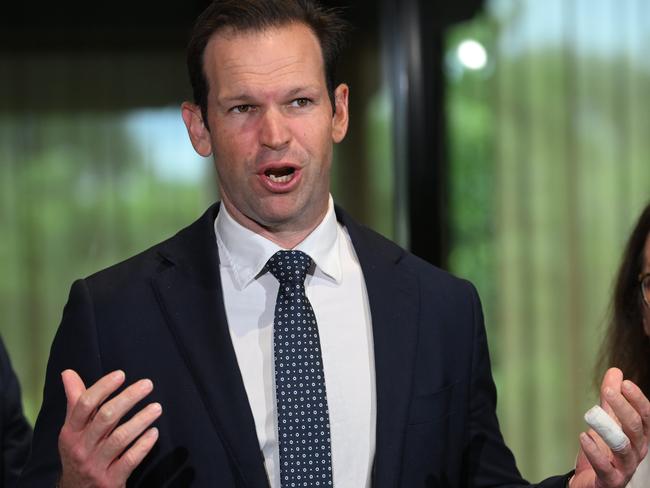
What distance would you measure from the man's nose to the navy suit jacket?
229 mm

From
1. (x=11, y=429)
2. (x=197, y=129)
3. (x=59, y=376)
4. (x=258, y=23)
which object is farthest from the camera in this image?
(x=11, y=429)

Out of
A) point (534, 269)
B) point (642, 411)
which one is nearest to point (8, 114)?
point (534, 269)

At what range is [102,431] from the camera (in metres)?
1.66

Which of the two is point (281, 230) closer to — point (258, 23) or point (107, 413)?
point (258, 23)

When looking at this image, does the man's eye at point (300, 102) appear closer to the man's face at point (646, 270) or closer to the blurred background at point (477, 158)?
the man's face at point (646, 270)

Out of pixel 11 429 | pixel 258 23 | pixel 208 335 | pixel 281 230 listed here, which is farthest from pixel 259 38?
pixel 11 429

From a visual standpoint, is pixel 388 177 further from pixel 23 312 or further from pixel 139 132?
pixel 23 312

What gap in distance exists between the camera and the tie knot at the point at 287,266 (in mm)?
1979

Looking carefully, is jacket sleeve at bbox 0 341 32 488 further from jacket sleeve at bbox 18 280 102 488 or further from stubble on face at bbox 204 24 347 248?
stubble on face at bbox 204 24 347 248

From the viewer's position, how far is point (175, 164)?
4117 millimetres

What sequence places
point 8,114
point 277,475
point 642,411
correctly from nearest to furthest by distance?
point 642,411 < point 277,475 < point 8,114

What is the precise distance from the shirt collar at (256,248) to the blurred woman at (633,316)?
655 mm

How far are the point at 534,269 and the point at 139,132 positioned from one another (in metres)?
1.45

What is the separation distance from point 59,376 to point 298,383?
1.24ft
